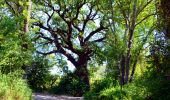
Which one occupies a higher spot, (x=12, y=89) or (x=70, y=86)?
(x=70, y=86)

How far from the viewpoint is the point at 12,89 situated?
44.5 ft

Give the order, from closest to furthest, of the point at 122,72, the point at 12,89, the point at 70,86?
the point at 12,89 → the point at 122,72 → the point at 70,86

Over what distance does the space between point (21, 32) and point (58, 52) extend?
12.3 meters

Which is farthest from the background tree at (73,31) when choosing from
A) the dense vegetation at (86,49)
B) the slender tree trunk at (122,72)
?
the slender tree trunk at (122,72)

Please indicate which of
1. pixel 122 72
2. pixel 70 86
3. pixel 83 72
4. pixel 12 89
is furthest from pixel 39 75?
pixel 12 89

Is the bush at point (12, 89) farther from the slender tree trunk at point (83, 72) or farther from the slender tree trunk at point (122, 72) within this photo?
the slender tree trunk at point (83, 72)

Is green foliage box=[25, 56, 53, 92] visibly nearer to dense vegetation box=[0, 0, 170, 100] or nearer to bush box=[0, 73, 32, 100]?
dense vegetation box=[0, 0, 170, 100]

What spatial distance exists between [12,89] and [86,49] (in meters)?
16.5

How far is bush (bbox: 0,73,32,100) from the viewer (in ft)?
39.8

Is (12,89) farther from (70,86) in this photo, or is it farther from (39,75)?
(39,75)

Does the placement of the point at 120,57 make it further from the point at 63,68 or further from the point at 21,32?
the point at 63,68

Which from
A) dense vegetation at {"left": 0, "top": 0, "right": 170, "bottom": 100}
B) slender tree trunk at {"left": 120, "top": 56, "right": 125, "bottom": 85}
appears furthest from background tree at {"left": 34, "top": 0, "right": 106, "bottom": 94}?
slender tree trunk at {"left": 120, "top": 56, "right": 125, "bottom": 85}

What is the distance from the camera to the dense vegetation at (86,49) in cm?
1034

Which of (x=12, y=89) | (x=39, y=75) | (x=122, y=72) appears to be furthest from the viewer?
(x=39, y=75)
